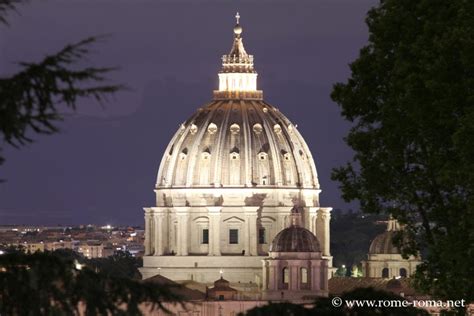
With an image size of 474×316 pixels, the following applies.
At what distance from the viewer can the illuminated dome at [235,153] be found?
6412 inches

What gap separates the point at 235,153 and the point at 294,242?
20695 millimetres

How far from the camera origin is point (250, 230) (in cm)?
16288

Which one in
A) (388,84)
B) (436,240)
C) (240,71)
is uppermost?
(240,71)

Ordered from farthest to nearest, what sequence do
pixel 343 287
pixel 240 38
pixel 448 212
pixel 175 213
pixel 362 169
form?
pixel 240 38 → pixel 175 213 → pixel 343 287 → pixel 362 169 → pixel 448 212

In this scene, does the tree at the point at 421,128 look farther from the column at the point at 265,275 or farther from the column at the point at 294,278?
the column at the point at 265,275

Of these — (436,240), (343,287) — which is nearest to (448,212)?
(436,240)

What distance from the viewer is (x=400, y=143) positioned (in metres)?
35.9

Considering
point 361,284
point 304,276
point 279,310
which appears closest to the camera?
point 279,310

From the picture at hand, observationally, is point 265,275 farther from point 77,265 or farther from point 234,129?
point 77,265

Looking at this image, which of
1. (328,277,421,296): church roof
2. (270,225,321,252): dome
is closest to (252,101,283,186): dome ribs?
(328,277,421,296): church roof

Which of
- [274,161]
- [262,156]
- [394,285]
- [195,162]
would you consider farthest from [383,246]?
[394,285]

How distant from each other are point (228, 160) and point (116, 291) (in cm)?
14859

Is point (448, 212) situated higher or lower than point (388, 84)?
lower

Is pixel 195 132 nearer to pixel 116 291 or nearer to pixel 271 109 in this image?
→ pixel 271 109
